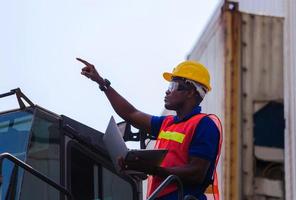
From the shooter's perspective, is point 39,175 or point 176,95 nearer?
point 39,175

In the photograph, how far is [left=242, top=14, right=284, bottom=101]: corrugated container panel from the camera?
21.7ft

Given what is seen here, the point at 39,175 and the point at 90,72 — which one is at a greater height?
the point at 90,72

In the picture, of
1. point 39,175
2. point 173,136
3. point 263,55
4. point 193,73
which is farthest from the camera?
point 263,55

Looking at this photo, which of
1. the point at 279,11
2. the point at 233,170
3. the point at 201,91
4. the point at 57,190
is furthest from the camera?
the point at 279,11

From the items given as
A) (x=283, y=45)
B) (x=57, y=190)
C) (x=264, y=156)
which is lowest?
(x=57, y=190)

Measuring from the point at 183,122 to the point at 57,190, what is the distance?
0.84 meters

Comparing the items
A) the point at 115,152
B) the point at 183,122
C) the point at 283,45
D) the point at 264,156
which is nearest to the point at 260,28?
the point at 283,45

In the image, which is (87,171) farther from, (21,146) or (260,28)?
(260,28)

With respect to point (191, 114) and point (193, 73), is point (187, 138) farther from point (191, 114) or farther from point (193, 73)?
point (193, 73)

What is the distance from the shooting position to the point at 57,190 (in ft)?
17.0

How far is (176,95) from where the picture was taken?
5.55 metres

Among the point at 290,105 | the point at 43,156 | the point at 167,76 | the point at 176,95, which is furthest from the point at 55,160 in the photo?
the point at 290,105

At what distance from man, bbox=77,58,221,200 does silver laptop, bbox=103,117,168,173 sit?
0.06 m

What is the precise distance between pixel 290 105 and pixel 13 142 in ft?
6.56
